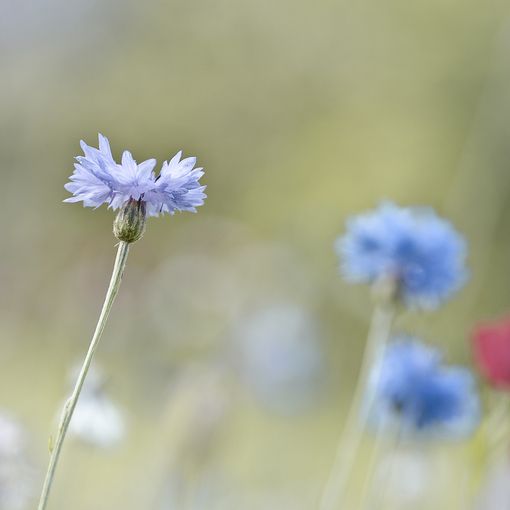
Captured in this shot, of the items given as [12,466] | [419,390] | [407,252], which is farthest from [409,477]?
[12,466]

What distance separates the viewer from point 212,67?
7281mm

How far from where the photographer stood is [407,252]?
53.1 inches

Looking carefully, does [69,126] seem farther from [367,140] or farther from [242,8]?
[367,140]

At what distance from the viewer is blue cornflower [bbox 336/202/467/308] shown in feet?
4.40

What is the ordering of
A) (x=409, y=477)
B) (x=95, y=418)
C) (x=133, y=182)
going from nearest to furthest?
(x=133, y=182), (x=95, y=418), (x=409, y=477)

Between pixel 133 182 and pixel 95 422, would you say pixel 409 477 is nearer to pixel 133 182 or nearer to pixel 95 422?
pixel 95 422

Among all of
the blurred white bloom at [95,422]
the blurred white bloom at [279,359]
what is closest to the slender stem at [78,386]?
the blurred white bloom at [95,422]

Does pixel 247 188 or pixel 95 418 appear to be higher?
pixel 247 188

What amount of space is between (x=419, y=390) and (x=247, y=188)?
19.2 feet

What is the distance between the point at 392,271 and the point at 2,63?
14.5ft

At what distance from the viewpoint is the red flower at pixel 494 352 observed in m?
1.37

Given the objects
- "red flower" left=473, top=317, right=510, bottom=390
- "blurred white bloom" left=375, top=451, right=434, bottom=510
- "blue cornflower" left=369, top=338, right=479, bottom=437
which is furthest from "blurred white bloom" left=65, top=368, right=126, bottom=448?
"blurred white bloom" left=375, top=451, right=434, bottom=510

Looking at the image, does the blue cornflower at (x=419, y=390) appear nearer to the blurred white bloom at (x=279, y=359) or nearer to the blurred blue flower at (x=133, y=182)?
the blurred blue flower at (x=133, y=182)

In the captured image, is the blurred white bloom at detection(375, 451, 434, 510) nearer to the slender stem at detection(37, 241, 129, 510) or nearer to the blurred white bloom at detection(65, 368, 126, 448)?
the blurred white bloom at detection(65, 368, 126, 448)
